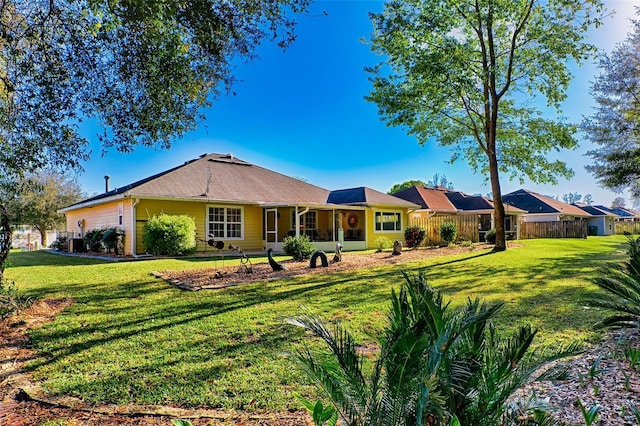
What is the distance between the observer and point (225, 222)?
724 inches

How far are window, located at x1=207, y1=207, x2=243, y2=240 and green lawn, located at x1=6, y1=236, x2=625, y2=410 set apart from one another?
289 inches

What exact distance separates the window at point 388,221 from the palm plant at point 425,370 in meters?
20.3

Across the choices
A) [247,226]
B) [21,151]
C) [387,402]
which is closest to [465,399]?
[387,402]

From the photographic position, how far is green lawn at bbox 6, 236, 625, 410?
3.53 meters

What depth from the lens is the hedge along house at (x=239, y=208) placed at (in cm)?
1664

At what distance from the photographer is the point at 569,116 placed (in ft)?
58.8

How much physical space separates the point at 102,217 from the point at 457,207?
2631 centimetres

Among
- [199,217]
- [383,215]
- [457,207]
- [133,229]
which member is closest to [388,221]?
[383,215]

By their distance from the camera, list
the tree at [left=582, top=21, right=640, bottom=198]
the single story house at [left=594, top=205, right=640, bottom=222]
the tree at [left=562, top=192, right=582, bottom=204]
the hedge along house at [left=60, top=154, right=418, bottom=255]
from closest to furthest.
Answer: the hedge along house at [left=60, top=154, right=418, bottom=255]
the tree at [left=582, top=21, right=640, bottom=198]
the single story house at [left=594, top=205, right=640, bottom=222]
the tree at [left=562, top=192, right=582, bottom=204]

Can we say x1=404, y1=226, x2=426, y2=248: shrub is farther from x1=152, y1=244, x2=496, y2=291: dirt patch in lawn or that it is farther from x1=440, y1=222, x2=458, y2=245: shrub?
x1=152, y1=244, x2=496, y2=291: dirt patch in lawn

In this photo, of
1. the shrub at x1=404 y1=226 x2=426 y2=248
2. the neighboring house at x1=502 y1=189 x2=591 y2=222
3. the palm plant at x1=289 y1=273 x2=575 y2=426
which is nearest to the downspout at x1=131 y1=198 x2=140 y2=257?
the shrub at x1=404 y1=226 x2=426 y2=248

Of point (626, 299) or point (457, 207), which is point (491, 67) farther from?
point (457, 207)

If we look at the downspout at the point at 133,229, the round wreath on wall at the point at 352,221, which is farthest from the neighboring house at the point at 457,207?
the downspout at the point at 133,229

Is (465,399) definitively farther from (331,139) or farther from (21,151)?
(331,139)
